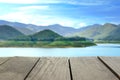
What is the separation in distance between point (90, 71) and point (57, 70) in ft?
0.56

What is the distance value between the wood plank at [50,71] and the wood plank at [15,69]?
4 centimetres

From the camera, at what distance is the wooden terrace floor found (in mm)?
1479

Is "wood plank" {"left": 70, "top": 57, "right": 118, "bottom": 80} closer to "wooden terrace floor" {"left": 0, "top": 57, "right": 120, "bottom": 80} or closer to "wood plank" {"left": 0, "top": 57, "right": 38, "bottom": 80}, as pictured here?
"wooden terrace floor" {"left": 0, "top": 57, "right": 120, "bottom": 80}

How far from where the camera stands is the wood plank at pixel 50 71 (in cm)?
148

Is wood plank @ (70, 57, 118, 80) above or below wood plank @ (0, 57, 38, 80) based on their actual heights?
below

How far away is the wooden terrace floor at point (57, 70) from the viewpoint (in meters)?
1.48

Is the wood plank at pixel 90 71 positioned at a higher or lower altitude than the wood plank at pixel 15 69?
lower

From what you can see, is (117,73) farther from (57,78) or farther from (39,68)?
(39,68)

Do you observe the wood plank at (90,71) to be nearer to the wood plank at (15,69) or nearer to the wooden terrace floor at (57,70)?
the wooden terrace floor at (57,70)

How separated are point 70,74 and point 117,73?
0.22m

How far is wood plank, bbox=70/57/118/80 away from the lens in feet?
4.83

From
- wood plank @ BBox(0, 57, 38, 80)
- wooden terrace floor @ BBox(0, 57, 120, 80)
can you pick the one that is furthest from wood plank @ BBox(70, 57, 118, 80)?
wood plank @ BBox(0, 57, 38, 80)

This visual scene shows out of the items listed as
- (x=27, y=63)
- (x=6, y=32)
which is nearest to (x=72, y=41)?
(x=6, y=32)

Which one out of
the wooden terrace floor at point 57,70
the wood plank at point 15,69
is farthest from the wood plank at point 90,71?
the wood plank at point 15,69
